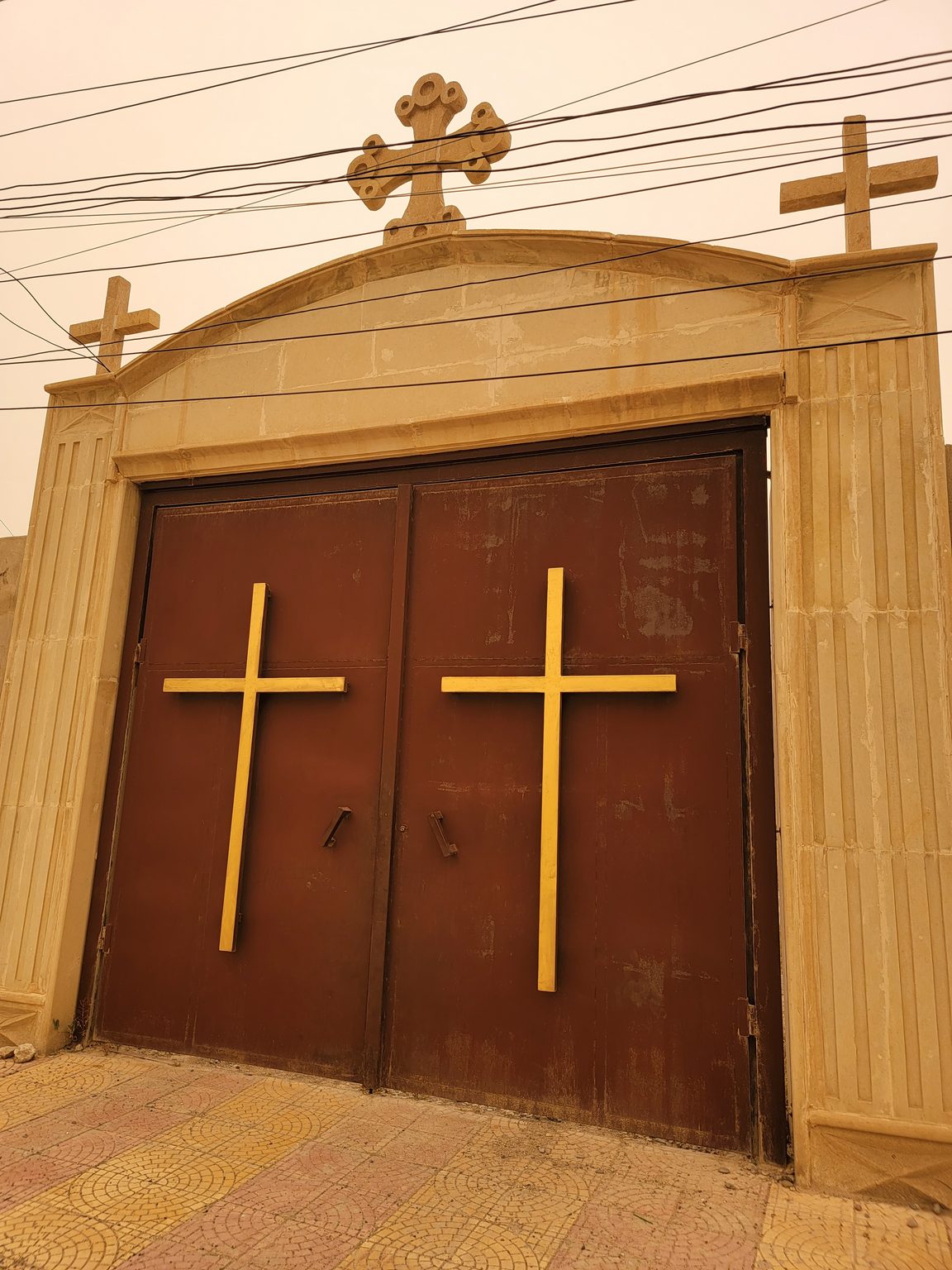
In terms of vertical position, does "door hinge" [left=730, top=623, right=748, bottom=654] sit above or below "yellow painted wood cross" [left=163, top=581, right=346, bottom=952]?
above

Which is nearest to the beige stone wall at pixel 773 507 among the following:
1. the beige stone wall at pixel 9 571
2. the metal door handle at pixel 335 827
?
the beige stone wall at pixel 9 571

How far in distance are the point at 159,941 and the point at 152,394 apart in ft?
10.2

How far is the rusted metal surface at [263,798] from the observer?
430 centimetres

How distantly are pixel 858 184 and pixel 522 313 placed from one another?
5.27 feet

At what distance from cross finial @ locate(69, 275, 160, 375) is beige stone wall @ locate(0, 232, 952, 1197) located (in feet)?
0.70

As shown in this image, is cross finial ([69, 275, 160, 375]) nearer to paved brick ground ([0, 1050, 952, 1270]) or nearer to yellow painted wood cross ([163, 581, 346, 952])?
yellow painted wood cross ([163, 581, 346, 952])

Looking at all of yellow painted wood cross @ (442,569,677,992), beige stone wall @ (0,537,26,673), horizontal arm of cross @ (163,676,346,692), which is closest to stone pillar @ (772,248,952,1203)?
yellow painted wood cross @ (442,569,677,992)

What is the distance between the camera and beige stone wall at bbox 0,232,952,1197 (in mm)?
3291

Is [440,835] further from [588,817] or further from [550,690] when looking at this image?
[550,690]

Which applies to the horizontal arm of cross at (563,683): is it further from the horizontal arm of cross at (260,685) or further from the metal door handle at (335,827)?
the metal door handle at (335,827)

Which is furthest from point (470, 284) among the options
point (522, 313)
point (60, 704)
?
point (60, 704)

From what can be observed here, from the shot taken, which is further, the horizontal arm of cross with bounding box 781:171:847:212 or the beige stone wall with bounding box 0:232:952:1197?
the horizontal arm of cross with bounding box 781:171:847:212

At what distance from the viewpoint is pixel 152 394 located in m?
5.15

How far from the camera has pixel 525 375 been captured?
4.34 meters
